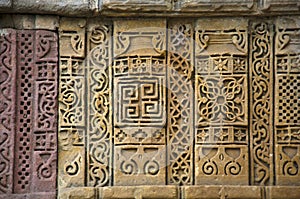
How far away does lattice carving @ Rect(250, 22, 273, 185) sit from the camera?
8.47 metres

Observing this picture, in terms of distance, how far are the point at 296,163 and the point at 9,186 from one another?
2518mm

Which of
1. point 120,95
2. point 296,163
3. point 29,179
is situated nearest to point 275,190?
point 296,163

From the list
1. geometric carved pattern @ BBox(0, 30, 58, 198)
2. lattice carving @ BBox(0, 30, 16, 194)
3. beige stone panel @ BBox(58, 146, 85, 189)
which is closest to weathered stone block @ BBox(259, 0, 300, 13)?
geometric carved pattern @ BBox(0, 30, 58, 198)

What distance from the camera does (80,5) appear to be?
8531 millimetres

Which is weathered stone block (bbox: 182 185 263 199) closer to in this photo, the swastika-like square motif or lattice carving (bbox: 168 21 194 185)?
lattice carving (bbox: 168 21 194 185)

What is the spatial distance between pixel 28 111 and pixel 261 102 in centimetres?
207

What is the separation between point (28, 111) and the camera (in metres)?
8.56

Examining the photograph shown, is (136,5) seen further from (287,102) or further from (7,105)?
(287,102)

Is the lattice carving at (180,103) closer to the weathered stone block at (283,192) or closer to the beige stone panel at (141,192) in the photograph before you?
the beige stone panel at (141,192)

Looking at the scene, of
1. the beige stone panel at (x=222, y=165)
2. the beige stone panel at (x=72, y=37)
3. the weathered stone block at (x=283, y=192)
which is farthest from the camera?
the beige stone panel at (x=72, y=37)

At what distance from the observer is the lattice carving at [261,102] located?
847cm

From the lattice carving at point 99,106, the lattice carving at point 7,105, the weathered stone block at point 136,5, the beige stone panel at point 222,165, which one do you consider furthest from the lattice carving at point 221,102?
the lattice carving at point 7,105

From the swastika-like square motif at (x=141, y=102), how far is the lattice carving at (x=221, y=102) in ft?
1.09

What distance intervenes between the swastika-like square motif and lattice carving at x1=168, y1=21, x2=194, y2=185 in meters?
0.09
